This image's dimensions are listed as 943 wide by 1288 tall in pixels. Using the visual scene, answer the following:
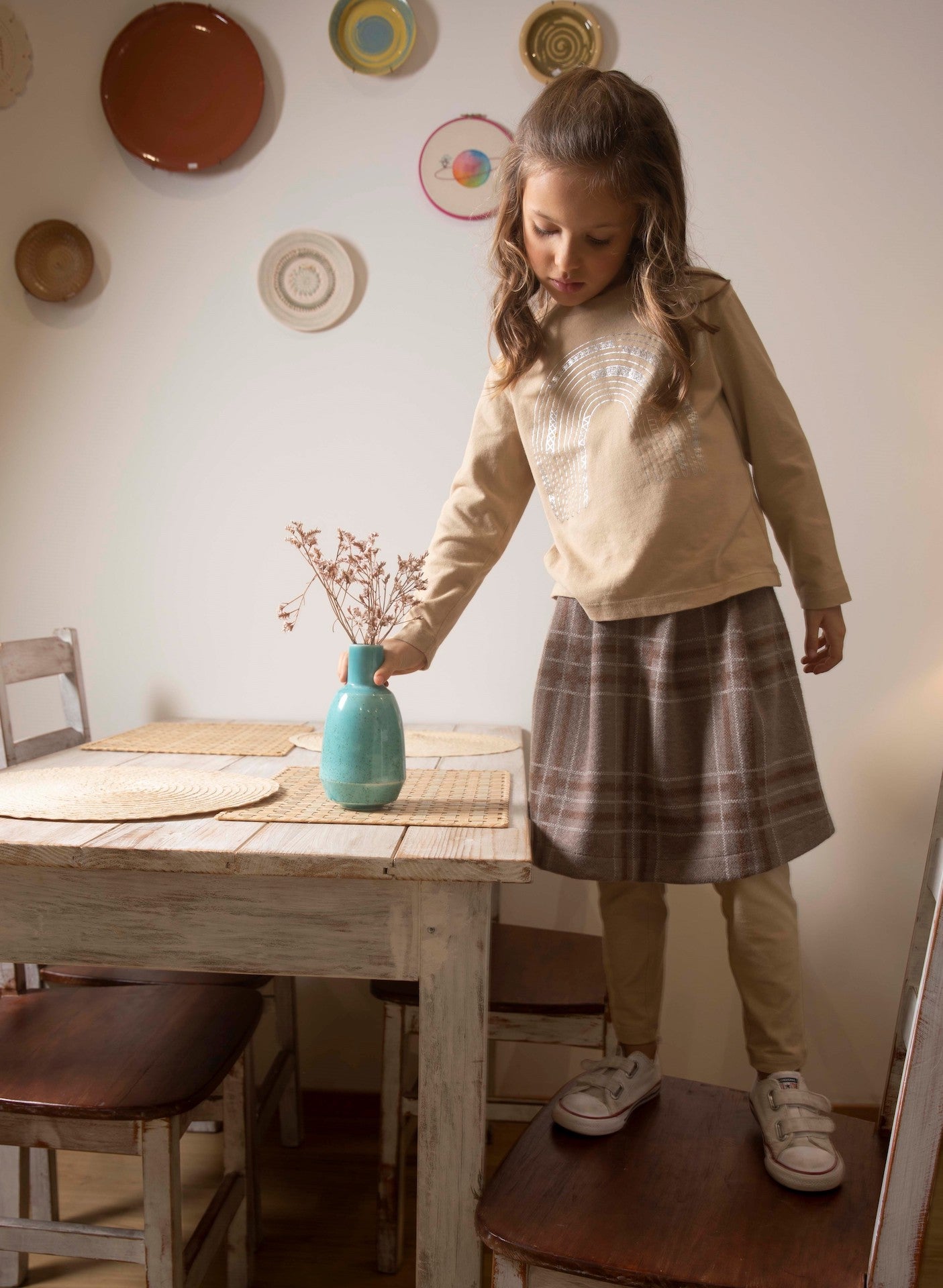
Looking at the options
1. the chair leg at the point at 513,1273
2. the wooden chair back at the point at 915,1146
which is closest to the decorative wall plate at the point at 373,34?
the wooden chair back at the point at 915,1146

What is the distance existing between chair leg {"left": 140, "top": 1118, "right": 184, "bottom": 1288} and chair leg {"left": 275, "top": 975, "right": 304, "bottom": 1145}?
0.63 m

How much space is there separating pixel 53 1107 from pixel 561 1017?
641 mm

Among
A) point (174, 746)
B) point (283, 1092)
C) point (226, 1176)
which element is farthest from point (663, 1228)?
point (283, 1092)

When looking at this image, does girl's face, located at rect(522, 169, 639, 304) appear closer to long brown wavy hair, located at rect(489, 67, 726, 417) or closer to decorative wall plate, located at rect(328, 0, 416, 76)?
long brown wavy hair, located at rect(489, 67, 726, 417)

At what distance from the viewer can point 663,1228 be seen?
76 cm

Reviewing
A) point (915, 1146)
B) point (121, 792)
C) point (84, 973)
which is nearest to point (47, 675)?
point (84, 973)

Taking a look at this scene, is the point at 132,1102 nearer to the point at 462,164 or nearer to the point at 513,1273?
the point at 513,1273

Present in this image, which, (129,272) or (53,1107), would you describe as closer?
(53,1107)

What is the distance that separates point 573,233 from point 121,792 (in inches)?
31.8

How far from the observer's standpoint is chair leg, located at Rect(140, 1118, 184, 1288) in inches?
40.2

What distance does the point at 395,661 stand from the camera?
3.53 feet

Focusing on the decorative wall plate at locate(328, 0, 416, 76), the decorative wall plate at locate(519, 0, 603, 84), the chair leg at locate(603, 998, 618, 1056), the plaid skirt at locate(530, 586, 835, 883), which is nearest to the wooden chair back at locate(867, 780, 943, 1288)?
the plaid skirt at locate(530, 586, 835, 883)

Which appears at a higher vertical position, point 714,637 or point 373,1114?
point 714,637

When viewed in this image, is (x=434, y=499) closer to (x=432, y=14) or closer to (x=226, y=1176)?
(x=432, y=14)
